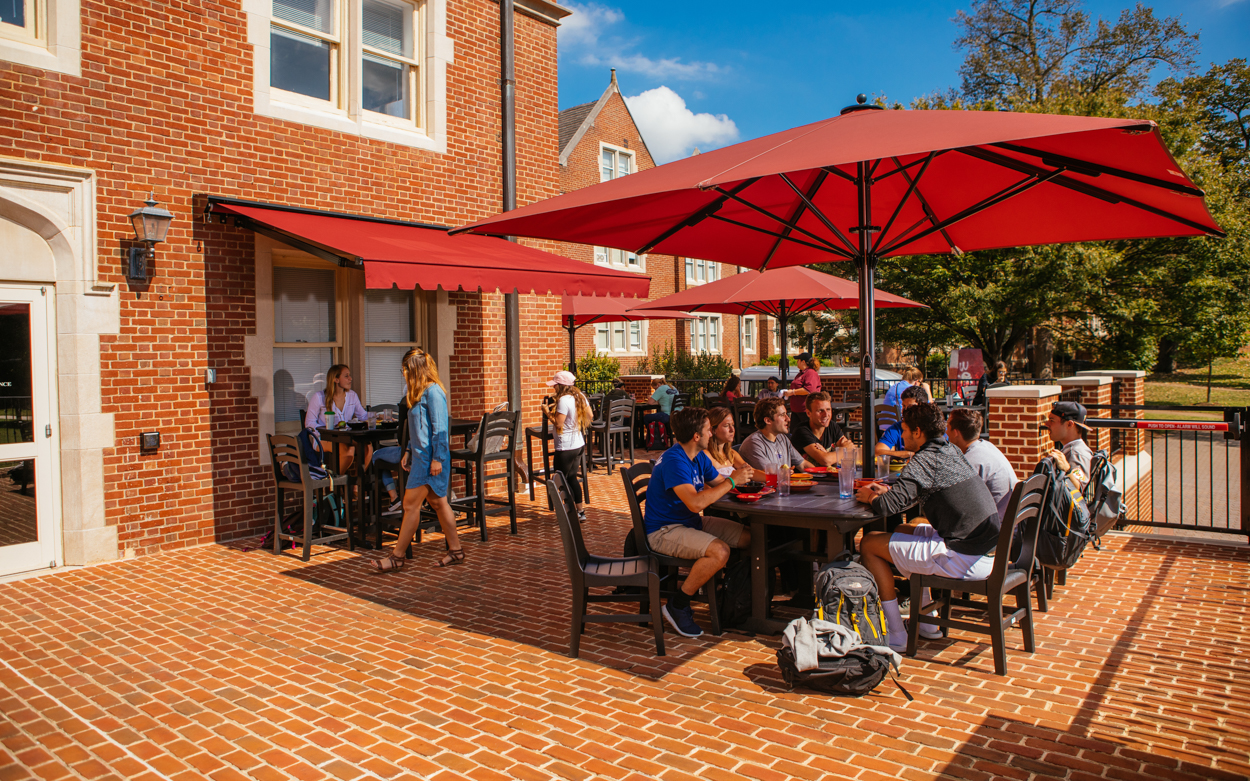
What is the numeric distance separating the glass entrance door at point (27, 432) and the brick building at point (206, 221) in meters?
0.02

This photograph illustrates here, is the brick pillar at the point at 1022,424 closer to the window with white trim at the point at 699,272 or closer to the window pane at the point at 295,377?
the window pane at the point at 295,377

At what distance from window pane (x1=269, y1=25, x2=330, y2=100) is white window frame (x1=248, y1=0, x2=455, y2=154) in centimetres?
8

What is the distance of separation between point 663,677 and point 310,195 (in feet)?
21.5

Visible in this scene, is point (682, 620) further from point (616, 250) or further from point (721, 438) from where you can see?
point (616, 250)

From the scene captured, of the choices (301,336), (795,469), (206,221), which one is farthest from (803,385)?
(206,221)

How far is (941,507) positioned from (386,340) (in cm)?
695

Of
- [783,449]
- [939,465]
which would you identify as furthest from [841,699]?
[783,449]

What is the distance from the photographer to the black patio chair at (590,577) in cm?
457

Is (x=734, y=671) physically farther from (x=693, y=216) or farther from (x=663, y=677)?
(x=693, y=216)

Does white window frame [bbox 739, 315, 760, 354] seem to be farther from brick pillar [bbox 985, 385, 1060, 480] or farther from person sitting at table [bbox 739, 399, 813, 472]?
person sitting at table [bbox 739, 399, 813, 472]

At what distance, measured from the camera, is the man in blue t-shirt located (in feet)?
15.5

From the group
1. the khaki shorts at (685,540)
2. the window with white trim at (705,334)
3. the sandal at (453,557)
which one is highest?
the window with white trim at (705,334)

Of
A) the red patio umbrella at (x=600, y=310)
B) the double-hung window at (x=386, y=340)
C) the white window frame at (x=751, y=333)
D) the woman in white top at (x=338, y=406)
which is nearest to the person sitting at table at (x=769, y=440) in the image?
the woman in white top at (x=338, y=406)

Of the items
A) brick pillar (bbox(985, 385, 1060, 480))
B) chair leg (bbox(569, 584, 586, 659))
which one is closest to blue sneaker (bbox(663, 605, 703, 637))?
chair leg (bbox(569, 584, 586, 659))
